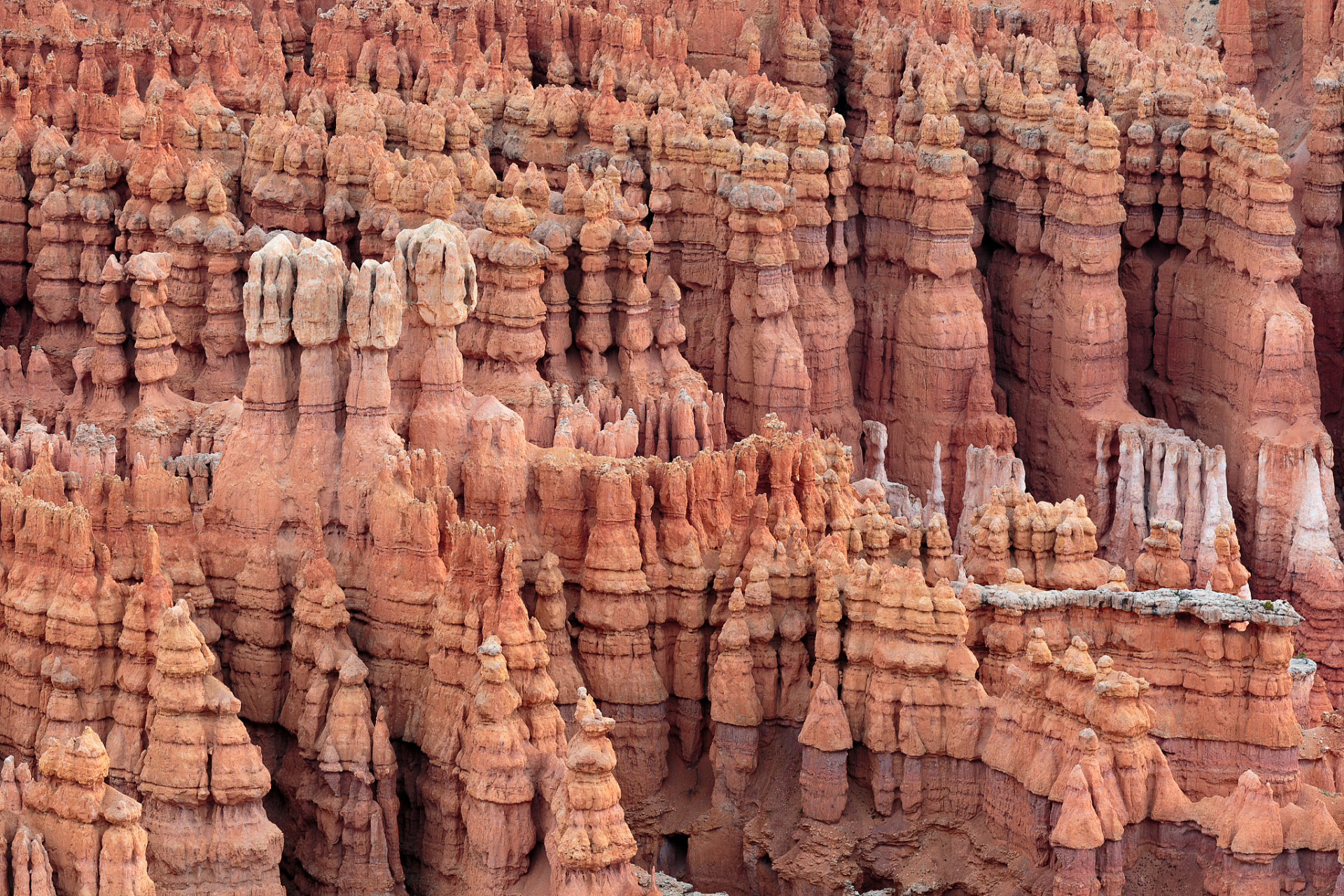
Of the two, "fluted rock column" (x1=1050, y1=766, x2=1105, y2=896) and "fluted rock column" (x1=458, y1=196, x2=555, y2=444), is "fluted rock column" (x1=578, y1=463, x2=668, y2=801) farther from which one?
"fluted rock column" (x1=1050, y1=766, x2=1105, y2=896)

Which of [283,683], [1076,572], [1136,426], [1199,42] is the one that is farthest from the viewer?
[1199,42]

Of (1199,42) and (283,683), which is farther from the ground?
(1199,42)

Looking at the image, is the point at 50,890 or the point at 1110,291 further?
the point at 1110,291

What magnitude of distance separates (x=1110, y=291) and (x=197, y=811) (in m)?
22.3

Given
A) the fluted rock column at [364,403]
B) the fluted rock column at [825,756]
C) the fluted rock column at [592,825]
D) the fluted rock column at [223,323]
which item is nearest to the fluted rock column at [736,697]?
the fluted rock column at [825,756]

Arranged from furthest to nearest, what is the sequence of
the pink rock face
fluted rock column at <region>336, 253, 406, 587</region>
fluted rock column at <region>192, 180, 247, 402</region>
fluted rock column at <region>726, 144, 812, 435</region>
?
fluted rock column at <region>726, 144, 812, 435</region> < fluted rock column at <region>192, 180, 247, 402</region> < fluted rock column at <region>336, 253, 406, 587</region> < the pink rock face

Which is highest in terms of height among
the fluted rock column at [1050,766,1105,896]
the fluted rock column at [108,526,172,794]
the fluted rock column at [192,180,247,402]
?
the fluted rock column at [192,180,247,402]

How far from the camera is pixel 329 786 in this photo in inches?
1416

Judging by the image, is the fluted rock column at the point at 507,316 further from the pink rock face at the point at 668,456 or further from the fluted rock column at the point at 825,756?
the fluted rock column at the point at 825,756

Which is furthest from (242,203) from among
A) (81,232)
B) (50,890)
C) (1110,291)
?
(50,890)

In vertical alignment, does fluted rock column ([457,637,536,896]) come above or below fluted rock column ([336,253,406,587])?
below

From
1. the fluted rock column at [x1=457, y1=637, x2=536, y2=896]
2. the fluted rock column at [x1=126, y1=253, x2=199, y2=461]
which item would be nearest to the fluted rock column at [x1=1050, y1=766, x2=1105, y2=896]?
the fluted rock column at [x1=457, y1=637, x2=536, y2=896]

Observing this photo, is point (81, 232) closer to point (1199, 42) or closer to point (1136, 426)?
point (1136, 426)

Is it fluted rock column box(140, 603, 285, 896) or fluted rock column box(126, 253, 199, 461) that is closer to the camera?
fluted rock column box(140, 603, 285, 896)
